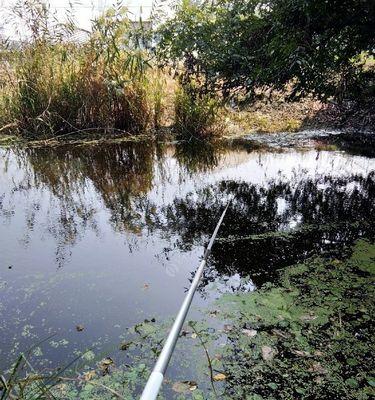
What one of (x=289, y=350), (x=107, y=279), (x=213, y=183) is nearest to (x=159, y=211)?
(x=213, y=183)

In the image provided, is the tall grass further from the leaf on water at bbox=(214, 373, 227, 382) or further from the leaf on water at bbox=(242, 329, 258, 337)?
the leaf on water at bbox=(214, 373, 227, 382)

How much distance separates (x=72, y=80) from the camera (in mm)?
6188

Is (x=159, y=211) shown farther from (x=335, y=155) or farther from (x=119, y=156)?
(x=335, y=155)

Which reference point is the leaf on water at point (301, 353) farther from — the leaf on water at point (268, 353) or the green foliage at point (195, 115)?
the green foliage at point (195, 115)

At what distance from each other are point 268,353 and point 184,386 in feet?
1.41

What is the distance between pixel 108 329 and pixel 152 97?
5.09 m

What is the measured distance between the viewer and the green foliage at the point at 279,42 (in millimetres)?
3863

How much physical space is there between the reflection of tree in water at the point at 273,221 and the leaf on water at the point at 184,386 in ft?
2.91

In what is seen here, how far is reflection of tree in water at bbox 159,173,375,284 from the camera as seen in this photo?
2.73 metres

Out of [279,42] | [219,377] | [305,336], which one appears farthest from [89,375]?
[279,42]

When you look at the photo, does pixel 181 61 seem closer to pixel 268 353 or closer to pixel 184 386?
pixel 268 353

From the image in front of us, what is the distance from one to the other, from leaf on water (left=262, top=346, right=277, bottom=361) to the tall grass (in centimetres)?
478

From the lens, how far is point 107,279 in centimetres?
243

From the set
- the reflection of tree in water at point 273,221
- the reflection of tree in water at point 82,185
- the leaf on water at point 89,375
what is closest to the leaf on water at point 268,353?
the reflection of tree in water at point 273,221
